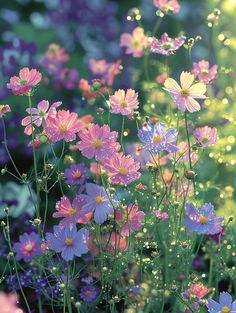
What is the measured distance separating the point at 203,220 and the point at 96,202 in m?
0.20

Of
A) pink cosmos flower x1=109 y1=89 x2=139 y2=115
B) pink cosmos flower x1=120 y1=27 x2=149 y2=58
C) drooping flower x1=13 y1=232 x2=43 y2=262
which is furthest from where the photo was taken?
pink cosmos flower x1=120 y1=27 x2=149 y2=58

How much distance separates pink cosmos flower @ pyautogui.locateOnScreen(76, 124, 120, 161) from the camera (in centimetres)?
152

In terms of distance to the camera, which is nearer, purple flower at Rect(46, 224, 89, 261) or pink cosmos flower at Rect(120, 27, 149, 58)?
purple flower at Rect(46, 224, 89, 261)

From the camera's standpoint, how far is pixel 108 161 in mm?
1556

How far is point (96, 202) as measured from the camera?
1.55 metres

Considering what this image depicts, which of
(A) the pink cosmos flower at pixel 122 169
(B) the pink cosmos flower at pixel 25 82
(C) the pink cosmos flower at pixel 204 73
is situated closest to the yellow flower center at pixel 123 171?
(A) the pink cosmos flower at pixel 122 169

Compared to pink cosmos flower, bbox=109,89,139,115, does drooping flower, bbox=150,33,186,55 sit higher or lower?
higher

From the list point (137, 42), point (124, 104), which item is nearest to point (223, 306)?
point (124, 104)

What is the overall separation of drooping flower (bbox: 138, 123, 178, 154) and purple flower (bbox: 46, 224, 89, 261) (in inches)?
7.9

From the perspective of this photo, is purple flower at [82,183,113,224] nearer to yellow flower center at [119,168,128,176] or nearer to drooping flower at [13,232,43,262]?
yellow flower center at [119,168,128,176]

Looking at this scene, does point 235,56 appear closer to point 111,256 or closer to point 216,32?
point 216,32

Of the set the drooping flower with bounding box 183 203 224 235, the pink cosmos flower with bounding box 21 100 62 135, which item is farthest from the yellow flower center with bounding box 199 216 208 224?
the pink cosmos flower with bounding box 21 100 62 135

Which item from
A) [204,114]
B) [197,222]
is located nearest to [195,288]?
[197,222]

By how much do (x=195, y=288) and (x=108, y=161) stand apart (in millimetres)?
306
